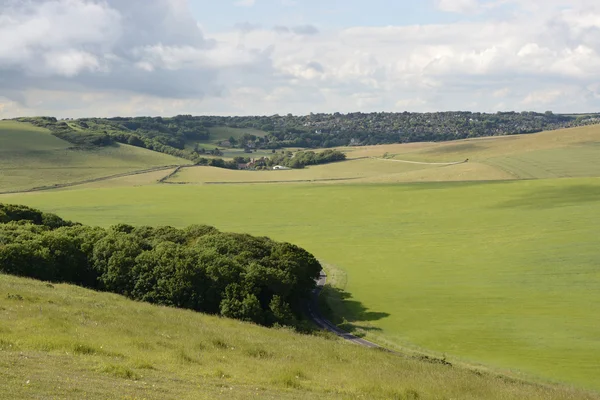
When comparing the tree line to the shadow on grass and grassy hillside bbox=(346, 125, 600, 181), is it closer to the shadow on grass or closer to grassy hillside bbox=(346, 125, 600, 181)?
the shadow on grass

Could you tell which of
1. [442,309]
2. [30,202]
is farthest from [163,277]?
[30,202]

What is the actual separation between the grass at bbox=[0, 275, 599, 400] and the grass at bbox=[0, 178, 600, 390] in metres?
16.0

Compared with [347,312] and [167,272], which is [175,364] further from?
[347,312]

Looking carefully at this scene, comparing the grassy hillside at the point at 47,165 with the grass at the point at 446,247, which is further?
the grassy hillside at the point at 47,165

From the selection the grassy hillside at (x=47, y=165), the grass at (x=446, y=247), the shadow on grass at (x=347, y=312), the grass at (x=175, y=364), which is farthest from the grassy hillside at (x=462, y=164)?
the grass at (x=175, y=364)

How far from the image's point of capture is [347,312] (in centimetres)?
5644

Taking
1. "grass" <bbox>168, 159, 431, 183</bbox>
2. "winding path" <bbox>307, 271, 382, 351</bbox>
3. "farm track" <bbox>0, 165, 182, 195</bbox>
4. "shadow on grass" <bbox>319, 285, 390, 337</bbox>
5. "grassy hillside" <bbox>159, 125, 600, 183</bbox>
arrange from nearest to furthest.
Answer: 1. "winding path" <bbox>307, 271, 382, 351</bbox>
2. "shadow on grass" <bbox>319, 285, 390, 337</bbox>
3. "grassy hillside" <bbox>159, 125, 600, 183</bbox>
4. "farm track" <bbox>0, 165, 182, 195</bbox>
5. "grass" <bbox>168, 159, 431, 183</bbox>

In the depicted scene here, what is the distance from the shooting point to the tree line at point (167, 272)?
48.9 m

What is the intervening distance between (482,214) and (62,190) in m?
96.1

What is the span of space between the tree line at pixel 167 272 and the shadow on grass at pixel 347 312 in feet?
8.41

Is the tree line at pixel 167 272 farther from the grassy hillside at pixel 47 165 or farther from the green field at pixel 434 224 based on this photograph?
the grassy hillside at pixel 47 165

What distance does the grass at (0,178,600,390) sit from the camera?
4712 cm

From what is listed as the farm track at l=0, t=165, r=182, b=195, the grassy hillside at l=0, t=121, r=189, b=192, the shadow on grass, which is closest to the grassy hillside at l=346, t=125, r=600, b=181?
the farm track at l=0, t=165, r=182, b=195

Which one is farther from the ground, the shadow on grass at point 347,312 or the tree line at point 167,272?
the tree line at point 167,272
